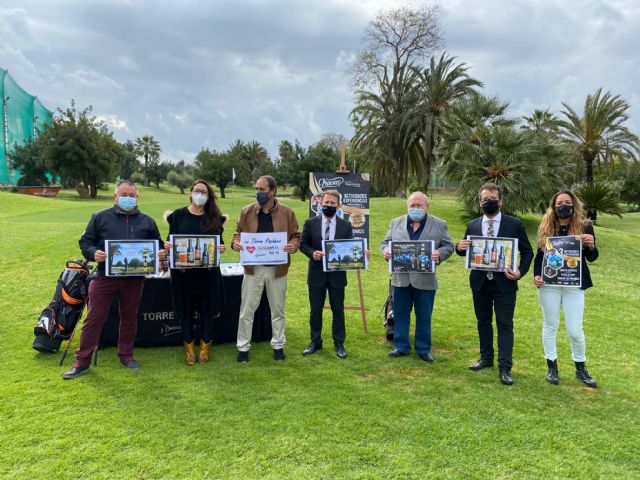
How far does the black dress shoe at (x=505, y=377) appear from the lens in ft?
14.3

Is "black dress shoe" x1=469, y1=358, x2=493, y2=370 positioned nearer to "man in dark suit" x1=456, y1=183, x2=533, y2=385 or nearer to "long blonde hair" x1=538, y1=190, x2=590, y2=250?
"man in dark suit" x1=456, y1=183, x2=533, y2=385

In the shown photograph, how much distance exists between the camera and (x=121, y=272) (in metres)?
4.19

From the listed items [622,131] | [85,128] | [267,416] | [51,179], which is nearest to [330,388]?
[267,416]

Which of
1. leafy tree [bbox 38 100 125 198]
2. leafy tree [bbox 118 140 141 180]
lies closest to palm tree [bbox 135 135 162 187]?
leafy tree [bbox 118 140 141 180]

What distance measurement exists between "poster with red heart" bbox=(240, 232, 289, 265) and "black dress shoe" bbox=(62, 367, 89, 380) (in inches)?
78.6

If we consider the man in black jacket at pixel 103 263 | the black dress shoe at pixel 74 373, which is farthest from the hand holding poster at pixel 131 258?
the black dress shoe at pixel 74 373

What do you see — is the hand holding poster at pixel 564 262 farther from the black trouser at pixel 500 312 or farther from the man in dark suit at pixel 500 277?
the black trouser at pixel 500 312

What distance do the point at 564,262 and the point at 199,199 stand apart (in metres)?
3.78

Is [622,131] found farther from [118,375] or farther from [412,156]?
[118,375]

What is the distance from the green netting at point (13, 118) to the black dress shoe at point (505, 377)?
4946 centimetres

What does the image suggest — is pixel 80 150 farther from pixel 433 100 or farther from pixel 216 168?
pixel 433 100

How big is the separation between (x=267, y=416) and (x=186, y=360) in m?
1.58

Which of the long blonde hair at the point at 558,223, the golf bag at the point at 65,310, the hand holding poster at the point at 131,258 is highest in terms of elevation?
the long blonde hair at the point at 558,223

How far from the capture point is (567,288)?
4.23 metres
